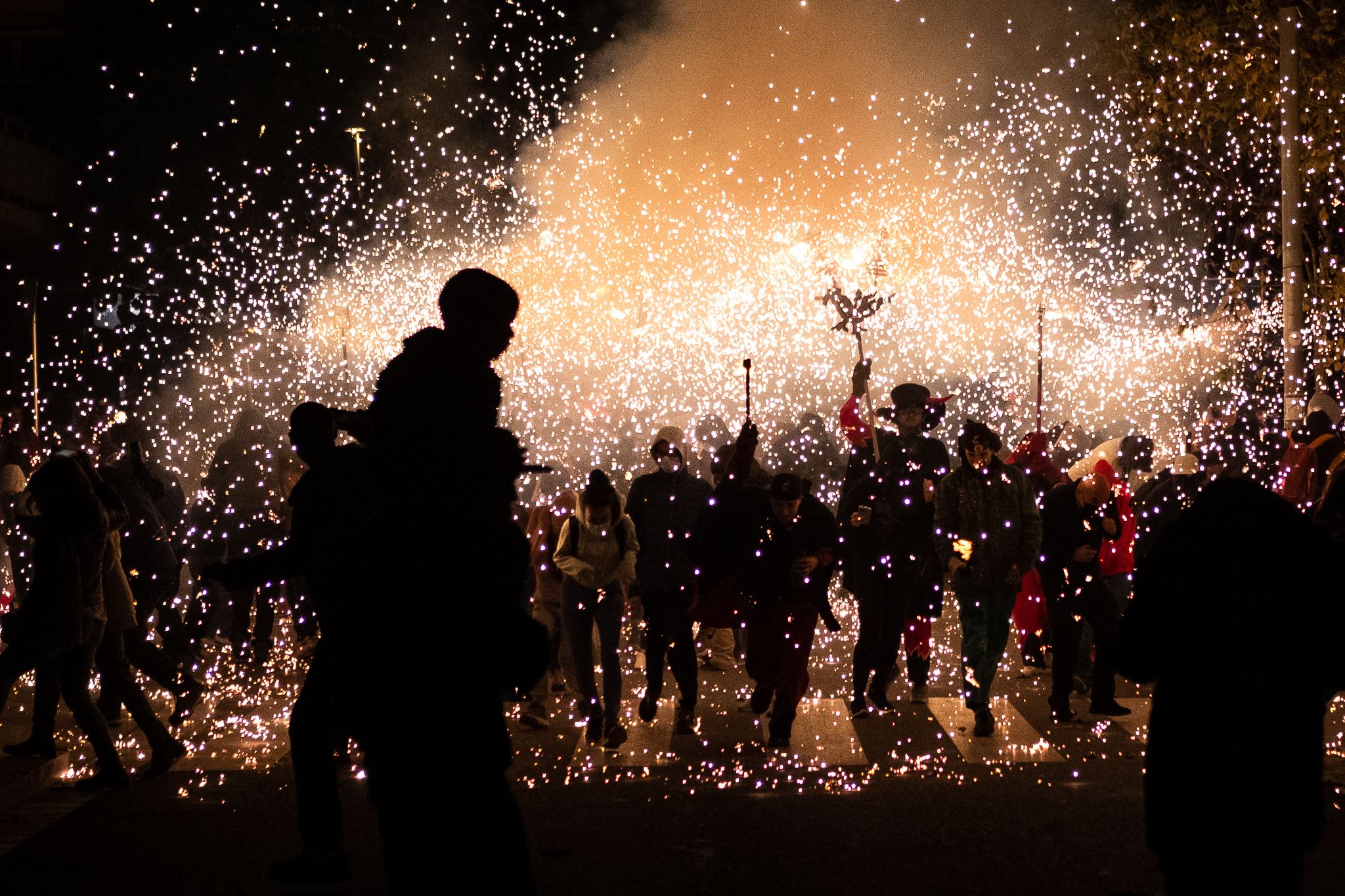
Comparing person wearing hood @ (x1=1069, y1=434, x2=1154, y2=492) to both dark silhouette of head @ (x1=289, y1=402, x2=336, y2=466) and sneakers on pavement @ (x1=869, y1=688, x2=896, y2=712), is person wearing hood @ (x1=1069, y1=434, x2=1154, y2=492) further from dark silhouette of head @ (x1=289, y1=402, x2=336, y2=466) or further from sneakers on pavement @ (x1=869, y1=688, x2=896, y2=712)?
dark silhouette of head @ (x1=289, y1=402, x2=336, y2=466)

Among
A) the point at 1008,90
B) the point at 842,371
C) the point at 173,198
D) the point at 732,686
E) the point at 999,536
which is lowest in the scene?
the point at 732,686

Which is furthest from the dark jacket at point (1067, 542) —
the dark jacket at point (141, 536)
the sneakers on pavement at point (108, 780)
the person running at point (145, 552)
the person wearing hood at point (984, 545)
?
the dark jacket at point (141, 536)

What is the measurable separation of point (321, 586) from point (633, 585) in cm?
339

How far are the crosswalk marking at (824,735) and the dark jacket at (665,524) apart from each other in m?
0.93

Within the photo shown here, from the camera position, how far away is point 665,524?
28.8 feet

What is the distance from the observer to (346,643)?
330cm

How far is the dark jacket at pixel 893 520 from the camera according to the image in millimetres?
8766

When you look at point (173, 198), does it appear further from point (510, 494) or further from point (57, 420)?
point (510, 494)

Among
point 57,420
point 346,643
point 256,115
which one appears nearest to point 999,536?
point 346,643

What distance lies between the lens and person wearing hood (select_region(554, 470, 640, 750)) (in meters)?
8.16

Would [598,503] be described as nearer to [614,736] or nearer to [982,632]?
[614,736]

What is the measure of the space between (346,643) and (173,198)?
2048 centimetres

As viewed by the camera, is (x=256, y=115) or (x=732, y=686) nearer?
(x=732, y=686)

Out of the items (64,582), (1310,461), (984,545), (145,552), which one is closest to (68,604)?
(64,582)
